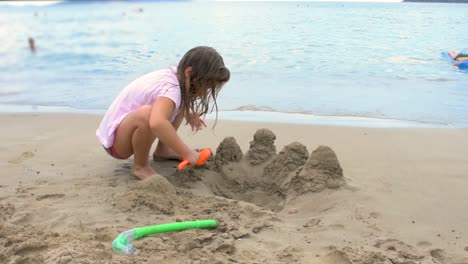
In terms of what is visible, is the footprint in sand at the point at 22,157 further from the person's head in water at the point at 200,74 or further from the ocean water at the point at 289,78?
the ocean water at the point at 289,78

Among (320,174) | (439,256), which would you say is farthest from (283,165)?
(439,256)

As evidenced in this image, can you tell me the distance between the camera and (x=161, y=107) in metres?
2.68

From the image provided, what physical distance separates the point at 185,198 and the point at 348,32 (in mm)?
15297

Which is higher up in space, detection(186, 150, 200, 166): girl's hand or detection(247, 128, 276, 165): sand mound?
detection(186, 150, 200, 166): girl's hand

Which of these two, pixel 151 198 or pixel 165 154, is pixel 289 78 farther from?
pixel 151 198

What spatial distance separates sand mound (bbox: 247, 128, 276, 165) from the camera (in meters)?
3.12

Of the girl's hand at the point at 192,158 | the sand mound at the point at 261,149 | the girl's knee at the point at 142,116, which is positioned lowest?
the sand mound at the point at 261,149

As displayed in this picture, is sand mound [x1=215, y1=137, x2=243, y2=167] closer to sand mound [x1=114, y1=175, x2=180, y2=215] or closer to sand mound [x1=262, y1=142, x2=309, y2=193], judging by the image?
sand mound [x1=262, y1=142, x2=309, y2=193]

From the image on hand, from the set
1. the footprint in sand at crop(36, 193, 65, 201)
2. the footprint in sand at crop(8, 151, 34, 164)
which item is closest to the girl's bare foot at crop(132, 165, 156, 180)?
the footprint in sand at crop(36, 193, 65, 201)

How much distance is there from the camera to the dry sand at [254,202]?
1992 millimetres

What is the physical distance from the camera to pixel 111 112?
299cm

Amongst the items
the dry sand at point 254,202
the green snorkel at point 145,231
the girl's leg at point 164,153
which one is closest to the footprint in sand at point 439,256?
→ the dry sand at point 254,202

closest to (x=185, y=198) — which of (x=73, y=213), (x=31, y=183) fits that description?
(x=73, y=213)

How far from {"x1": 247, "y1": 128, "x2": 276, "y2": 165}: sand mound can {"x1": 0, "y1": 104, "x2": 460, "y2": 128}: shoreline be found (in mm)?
1388
